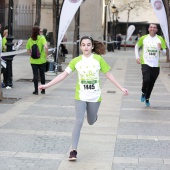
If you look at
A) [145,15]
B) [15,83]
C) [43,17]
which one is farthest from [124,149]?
[145,15]

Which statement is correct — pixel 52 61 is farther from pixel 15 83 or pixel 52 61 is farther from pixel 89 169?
pixel 89 169

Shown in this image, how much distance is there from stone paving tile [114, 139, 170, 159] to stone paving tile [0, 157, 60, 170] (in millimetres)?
1002

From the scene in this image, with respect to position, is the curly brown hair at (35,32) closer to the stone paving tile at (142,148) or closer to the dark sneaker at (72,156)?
the stone paving tile at (142,148)

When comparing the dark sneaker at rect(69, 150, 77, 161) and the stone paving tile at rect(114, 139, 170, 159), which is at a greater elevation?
the dark sneaker at rect(69, 150, 77, 161)

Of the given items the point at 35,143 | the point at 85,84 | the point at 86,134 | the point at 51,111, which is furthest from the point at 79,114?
the point at 51,111

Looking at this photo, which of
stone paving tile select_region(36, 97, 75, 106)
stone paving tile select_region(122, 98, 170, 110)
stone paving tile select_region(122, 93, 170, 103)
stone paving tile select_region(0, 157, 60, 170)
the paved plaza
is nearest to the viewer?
stone paving tile select_region(0, 157, 60, 170)

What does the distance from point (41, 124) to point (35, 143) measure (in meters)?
1.44

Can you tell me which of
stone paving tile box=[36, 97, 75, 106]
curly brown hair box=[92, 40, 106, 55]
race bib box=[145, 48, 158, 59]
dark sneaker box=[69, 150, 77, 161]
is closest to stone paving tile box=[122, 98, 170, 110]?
race bib box=[145, 48, 158, 59]

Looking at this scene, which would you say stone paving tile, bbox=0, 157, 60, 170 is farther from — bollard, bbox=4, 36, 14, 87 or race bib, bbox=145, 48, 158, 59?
bollard, bbox=4, 36, 14, 87

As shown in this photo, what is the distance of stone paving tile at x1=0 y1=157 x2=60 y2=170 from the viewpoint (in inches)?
233

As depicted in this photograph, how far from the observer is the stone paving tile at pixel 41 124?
27.0 feet

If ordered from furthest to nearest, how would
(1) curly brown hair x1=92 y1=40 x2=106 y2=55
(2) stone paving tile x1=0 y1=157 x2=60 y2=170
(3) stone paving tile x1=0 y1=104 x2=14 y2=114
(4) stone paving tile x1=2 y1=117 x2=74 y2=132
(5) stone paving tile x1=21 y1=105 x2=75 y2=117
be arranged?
(3) stone paving tile x1=0 y1=104 x2=14 y2=114, (5) stone paving tile x1=21 y1=105 x2=75 y2=117, (4) stone paving tile x1=2 y1=117 x2=74 y2=132, (1) curly brown hair x1=92 y1=40 x2=106 y2=55, (2) stone paving tile x1=0 y1=157 x2=60 y2=170

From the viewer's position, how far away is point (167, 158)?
254 inches

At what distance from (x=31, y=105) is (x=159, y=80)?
785cm
